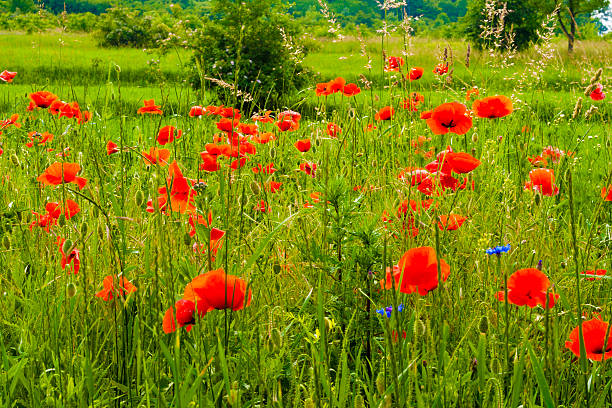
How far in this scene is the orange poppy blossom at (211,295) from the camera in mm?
895

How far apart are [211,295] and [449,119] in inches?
35.6

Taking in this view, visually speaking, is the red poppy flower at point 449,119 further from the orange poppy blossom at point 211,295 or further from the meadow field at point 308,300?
the orange poppy blossom at point 211,295

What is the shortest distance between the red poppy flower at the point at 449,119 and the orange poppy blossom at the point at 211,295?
82 centimetres

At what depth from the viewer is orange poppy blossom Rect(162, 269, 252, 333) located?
895 mm

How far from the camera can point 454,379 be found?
978 mm

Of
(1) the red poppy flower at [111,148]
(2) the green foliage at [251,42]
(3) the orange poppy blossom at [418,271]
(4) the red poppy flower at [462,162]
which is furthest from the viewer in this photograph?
(2) the green foliage at [251,42]

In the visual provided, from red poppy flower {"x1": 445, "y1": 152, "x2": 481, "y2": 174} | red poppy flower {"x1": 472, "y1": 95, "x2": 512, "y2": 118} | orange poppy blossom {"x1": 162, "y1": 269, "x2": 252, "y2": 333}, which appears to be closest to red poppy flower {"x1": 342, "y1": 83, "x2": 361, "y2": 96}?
red poppy flower {"x1": 472, "y1": 95, "x2": 512, "y2": 118}

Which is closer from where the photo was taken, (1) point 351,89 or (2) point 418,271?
(2) point 418,271

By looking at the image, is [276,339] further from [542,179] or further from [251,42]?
[251,42]

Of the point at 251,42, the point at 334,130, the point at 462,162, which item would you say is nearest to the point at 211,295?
the point at 462,162

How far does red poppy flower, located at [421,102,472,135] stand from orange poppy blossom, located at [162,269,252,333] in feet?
2.68

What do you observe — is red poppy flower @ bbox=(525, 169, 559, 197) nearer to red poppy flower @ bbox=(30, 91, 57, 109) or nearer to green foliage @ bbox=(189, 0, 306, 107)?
red poppy flower @ bbox=(30, 91, 57, 109)

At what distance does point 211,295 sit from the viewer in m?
0.91

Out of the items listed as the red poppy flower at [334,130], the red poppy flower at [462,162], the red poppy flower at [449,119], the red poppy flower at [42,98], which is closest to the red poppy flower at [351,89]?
the red poppy flower at [334,130]
